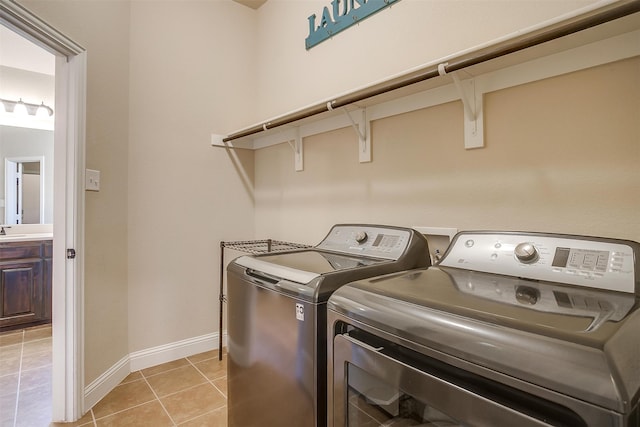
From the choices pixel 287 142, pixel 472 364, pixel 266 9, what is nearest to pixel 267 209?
pixel 287 142

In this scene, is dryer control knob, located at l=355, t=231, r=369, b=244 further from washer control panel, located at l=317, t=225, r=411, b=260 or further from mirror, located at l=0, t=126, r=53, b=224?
mirror, located at l=0, t=126, r=53, b=224

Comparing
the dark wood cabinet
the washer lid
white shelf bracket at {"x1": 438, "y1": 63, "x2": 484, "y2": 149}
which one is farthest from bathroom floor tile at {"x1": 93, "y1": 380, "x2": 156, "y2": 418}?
Result: white shelf bracket at {"x1": 438, "y1": 63, "x2": 484, "y2": 149}

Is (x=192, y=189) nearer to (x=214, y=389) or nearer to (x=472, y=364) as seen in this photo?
(x=214, y=389)

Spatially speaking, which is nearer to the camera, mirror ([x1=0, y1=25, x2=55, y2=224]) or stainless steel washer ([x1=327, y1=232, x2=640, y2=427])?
stainless steel washer ([x1=327, y1=232, x2=640, y2=427])

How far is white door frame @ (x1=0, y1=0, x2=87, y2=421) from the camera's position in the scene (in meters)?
1.70

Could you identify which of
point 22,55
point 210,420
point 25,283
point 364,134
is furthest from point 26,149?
point 364,134

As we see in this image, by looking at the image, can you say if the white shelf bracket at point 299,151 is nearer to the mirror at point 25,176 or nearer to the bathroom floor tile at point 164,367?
the bathroom floor tile at point 164,367

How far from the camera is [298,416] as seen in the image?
1087mm

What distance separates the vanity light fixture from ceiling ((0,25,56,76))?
1.19ft

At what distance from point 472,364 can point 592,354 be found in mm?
196

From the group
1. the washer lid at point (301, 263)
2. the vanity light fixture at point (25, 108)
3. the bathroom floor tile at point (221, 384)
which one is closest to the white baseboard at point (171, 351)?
the bathroom floor tile at point (221, 384)

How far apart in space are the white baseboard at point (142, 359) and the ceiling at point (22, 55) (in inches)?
99.3

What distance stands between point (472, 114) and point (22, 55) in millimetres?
4008

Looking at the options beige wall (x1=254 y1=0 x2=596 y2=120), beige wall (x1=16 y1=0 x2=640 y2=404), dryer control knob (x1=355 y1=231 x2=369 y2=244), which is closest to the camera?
beige wall (x1=16 y1=0 x2=640 y2=404)
